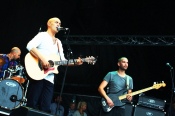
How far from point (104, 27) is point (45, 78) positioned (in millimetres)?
6483

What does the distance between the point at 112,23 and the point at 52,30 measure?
5.99 meters

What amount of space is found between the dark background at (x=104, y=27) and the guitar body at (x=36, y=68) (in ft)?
15.3

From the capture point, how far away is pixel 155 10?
9578mm

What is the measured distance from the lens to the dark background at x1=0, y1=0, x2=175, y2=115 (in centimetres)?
904

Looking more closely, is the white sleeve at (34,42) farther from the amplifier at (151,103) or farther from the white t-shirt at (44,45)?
the amplifier at (151,103)

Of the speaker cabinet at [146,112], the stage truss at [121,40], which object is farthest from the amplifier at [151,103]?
the stage truss at [121,40]

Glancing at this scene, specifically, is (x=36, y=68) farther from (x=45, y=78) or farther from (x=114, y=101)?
(x=114, y=101)

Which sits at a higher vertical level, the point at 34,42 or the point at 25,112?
the point at 34,42

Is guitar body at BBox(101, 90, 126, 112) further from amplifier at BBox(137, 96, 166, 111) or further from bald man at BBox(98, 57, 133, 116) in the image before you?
amplifier at BBox(137, 96, 166, 111)

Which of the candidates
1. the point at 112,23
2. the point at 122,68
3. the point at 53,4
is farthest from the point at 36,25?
the point at 122,68

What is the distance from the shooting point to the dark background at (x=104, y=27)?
9.04m

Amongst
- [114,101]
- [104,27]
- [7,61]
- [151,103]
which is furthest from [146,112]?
[104,27]

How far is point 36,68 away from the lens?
4.46 metres

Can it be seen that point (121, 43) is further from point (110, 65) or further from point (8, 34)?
point (8, 34)
